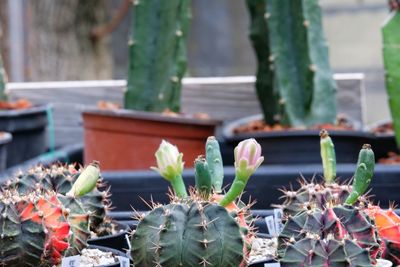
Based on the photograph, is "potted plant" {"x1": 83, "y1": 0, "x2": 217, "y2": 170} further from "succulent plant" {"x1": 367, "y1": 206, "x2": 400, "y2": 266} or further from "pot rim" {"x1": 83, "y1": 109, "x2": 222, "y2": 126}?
"succulent plant" {"x1": 367, "y1": 206, "x2": 400, "y2": 266}

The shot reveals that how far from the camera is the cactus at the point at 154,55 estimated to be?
3699 millimetres

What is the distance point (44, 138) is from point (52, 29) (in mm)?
2228

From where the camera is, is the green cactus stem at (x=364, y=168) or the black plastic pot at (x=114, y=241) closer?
the green cactus stem at (x=364, y=168)

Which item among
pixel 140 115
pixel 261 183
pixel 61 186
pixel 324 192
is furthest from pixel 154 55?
pixel 324 192

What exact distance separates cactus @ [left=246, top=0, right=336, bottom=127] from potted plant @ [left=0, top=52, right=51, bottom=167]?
1024 mm

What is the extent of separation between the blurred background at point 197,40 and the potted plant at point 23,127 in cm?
164

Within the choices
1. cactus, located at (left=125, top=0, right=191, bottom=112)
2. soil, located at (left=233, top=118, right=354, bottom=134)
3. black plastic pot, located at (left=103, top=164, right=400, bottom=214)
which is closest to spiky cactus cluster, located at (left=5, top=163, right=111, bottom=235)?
black plastic pot, located at (left=103, top=164, right=400, bottom=214)

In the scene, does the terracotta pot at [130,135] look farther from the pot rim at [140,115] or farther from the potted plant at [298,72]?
the potted plant at [298,72]

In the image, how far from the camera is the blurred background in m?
5.99

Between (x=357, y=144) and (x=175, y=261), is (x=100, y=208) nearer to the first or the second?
(x=175, y=261)

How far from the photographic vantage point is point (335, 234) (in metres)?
1.50

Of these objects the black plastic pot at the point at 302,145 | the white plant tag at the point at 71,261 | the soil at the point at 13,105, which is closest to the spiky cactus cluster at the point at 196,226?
the white plant tag at the point at 71,261

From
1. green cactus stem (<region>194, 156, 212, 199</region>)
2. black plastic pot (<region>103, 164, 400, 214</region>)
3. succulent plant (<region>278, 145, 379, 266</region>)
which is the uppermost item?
green cactus stem (<region>194, 156, 212, 199</region>)

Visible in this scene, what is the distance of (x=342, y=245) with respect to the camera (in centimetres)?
146
